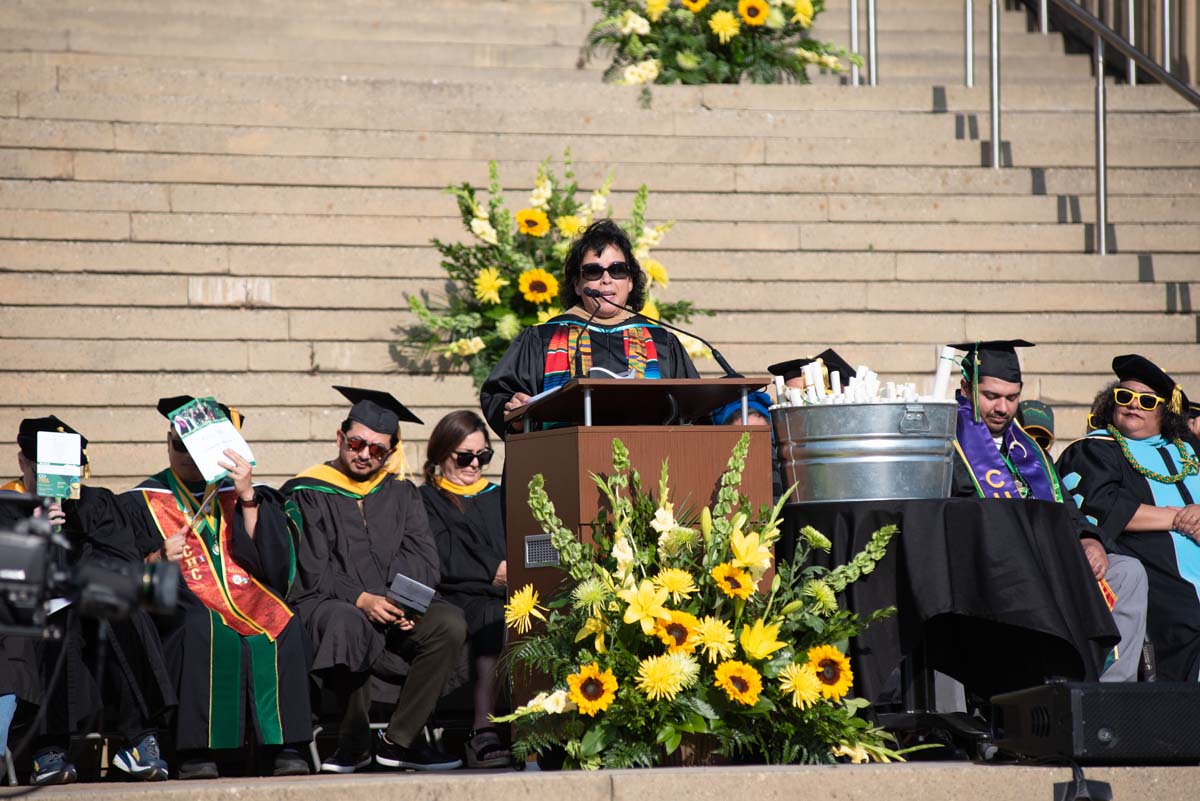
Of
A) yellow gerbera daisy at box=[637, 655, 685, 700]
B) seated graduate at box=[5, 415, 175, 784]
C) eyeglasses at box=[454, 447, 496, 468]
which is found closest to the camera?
yellow gerbera daisy at box=[637, 655, 685, 700]

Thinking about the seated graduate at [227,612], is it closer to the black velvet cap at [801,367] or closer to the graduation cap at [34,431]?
the graduation cap at [34,431]

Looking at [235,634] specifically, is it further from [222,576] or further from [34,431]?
[34,431]

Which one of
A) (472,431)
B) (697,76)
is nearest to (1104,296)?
(697,76)

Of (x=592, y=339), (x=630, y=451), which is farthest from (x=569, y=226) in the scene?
(x=630, y=451)

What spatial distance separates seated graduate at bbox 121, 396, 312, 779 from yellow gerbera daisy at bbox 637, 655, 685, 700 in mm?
1758

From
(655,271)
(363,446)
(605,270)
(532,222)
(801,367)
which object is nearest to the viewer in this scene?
(605,270)

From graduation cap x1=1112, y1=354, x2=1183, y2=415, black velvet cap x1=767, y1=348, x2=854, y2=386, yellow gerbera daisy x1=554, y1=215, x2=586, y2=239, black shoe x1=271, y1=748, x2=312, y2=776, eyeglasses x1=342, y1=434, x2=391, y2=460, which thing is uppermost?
yellow gerbera daisy x1=554, y1=215, x2=586, y2=239

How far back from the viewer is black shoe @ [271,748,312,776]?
5.42m

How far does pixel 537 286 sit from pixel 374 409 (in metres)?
1.93

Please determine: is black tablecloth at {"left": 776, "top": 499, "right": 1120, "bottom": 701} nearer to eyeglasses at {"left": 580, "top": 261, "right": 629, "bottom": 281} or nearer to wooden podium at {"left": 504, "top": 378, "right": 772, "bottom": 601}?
wooden podium at {"left": 504, "top": 378, "right": 772, "bottom": 601}

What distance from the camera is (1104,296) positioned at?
869cm

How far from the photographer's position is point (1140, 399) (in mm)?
6461

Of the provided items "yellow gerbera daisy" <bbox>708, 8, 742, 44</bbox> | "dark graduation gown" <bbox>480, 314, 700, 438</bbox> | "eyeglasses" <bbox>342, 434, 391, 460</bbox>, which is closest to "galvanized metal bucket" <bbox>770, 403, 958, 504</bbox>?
"dark graduation gown" <bbox>480, 314, 700, 438</bbox>

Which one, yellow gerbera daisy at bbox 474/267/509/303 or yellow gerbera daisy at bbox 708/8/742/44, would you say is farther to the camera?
yellow gerbera daisy at bbox 708/8/742/44
